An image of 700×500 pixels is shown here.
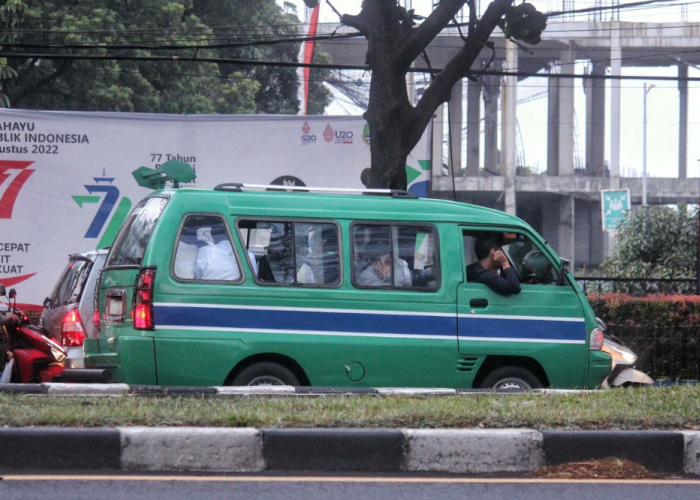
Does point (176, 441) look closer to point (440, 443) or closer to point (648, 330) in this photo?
point (440, 443)

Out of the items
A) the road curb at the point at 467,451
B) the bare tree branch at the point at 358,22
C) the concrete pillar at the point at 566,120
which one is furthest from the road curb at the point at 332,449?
the concrete pillar at the point at 566,120

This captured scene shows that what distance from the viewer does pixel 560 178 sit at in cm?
3788

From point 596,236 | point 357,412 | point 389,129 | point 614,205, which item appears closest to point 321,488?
point 357,412

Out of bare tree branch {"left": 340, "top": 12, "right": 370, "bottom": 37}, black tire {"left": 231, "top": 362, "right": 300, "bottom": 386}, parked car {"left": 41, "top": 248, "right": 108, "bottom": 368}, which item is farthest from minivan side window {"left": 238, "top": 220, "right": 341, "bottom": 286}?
bare tree branch {"left": 340, "top": 12, "right": 370, "bottom": 37}

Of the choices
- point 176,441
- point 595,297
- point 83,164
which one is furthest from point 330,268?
point 83,164

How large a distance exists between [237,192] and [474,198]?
3606cm

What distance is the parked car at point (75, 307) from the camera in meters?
8.05

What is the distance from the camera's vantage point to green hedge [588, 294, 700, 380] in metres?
11.8

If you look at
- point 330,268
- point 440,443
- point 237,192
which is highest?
point 237,192

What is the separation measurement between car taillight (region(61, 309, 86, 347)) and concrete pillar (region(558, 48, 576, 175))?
106 ft

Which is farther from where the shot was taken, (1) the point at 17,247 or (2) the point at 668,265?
(2) the point at 668,265

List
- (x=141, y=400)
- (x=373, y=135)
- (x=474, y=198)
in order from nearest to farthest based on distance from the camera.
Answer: (x=141, y=400), (x=373, y=135), (x=474, y=198)

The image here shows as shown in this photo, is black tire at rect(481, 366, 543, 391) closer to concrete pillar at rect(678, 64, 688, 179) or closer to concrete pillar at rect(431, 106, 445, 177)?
concrete pillar at rect(431, 106, 445, 177)

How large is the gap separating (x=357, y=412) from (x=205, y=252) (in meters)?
1.99
